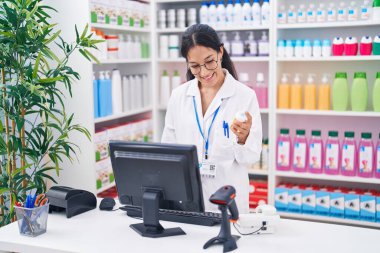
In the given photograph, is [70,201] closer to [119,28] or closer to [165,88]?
[119,28]

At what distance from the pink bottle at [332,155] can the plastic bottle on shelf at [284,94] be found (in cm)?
42

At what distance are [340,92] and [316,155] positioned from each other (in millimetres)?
537

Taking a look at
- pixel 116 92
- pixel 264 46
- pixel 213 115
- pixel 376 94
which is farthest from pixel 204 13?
pixel 213 115

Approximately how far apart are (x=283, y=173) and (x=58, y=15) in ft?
6.98

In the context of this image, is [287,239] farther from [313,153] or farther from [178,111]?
[313,153]

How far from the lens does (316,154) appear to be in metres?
3.76

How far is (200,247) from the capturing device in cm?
180

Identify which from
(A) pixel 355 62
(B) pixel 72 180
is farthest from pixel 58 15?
(A) pixel 355 62

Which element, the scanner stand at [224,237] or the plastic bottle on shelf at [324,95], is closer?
the scanner stand at [224,237]

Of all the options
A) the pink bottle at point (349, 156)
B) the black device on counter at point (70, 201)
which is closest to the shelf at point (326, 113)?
the pink bottle at point (349, 156)

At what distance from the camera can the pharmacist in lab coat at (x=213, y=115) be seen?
2381 mm

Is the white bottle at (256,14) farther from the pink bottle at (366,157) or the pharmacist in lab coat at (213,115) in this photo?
the pharmacist in lab coat at (213,115)

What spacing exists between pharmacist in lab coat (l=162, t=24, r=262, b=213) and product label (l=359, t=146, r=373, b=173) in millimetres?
1516

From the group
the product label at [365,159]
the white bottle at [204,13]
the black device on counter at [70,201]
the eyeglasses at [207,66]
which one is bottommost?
the product label at [365,159]
